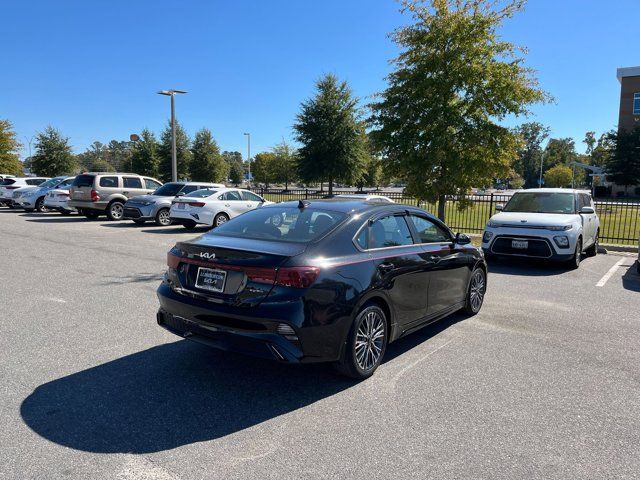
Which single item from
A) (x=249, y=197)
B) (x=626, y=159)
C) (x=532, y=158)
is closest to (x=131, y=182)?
(x=249, y=197)

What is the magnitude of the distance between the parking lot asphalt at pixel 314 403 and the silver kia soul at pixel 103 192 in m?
13.1

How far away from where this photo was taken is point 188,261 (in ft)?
13.7

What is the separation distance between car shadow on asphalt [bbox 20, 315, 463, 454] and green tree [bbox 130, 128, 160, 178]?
44901mm

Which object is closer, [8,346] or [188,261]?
[188,261]

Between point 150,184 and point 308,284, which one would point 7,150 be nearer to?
point 150,184

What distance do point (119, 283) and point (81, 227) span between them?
32.6ft

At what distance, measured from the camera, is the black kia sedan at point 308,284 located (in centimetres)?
370

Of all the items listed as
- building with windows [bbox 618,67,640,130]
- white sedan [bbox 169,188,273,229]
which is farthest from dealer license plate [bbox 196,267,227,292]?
building with windows [bbox 618,67,640,130]

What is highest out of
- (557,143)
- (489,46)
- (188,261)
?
(557,143)

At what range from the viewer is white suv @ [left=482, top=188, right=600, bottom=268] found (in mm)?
9852

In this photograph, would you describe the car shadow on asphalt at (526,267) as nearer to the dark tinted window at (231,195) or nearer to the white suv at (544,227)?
the white suv at (544,227)

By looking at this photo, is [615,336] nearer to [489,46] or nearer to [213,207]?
[489,46]

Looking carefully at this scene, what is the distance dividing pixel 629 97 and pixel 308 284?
71410mm

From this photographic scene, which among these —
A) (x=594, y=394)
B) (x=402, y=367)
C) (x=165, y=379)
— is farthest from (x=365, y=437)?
(x=594, y=394)
